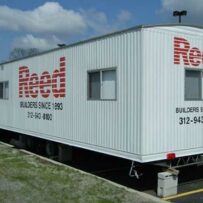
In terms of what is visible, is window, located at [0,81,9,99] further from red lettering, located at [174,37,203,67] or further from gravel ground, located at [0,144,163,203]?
red lettering, located at [174,37,203,67]

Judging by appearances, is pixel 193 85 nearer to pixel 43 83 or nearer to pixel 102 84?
pixel 102 84

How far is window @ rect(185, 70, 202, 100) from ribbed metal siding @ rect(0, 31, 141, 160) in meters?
1.41

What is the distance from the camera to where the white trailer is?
9.01 meters

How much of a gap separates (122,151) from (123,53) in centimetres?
220

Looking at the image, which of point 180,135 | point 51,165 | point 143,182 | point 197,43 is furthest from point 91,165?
point 197,43

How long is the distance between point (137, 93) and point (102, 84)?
1.46 metres

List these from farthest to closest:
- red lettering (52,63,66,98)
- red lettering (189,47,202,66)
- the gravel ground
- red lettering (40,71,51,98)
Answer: red lettering (40,71,51,98)
red lettering (52,63,66,98)
red lettering (189,47,202,66)
the gravel ground

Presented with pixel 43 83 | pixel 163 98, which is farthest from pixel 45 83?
pixel 163 98

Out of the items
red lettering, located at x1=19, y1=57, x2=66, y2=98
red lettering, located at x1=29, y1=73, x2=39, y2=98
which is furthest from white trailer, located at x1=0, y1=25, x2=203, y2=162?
red lettering, located at x1=29, y1=73, x2=39, y2=98

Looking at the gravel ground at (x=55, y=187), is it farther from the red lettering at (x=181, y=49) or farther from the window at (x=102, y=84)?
the red lettering at (x=181, y=49)

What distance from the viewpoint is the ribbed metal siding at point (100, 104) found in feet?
30.1

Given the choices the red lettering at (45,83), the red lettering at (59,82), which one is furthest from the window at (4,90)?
the red lettering at (59,82)

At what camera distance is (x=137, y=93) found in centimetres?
906

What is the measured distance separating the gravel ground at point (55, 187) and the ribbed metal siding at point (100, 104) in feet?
2.63
